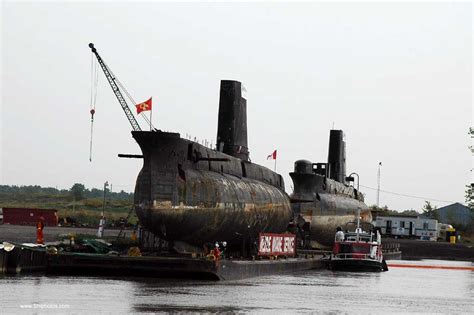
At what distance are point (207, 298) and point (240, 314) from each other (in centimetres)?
411

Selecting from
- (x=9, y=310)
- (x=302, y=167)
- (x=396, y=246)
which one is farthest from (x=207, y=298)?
(x=396, y=246)

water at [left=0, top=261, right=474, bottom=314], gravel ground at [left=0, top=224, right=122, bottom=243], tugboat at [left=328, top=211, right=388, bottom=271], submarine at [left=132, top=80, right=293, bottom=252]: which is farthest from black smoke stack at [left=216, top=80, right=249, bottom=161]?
gravel ground at [left=0, top=224, right=122, bottom=243]

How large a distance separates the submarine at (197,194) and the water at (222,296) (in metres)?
2.94

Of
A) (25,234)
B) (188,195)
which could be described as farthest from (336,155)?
(188,195)

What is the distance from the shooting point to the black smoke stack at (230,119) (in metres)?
54.4

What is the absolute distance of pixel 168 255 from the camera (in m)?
40.6

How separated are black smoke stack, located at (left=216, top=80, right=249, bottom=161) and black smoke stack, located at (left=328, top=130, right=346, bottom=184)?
33.8 meters

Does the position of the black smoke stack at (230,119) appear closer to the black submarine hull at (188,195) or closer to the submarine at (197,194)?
the submarine at (197,194)

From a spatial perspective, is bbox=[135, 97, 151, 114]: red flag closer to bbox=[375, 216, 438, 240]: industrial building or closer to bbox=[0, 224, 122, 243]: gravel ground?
bbox=[0, 224, 122, 243]: gravel ground

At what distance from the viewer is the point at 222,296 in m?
31.7

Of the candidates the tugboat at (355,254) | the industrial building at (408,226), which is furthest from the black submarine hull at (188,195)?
the industrial building at (408,226)

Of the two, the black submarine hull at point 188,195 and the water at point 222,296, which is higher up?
the black submarine hull at point 188,195

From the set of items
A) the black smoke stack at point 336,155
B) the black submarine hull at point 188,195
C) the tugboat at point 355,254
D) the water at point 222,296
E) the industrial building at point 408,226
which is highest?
the black smoke stack at point 336,155

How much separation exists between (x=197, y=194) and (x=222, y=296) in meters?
9.87
